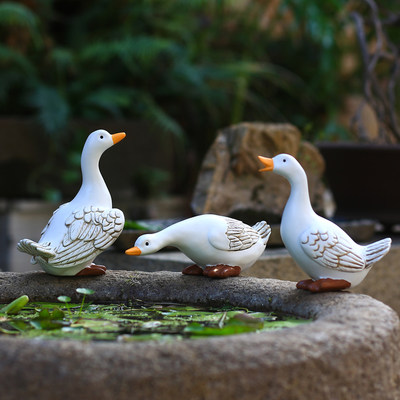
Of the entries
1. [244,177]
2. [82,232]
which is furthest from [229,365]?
[244,177]

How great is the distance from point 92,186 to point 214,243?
0.32m

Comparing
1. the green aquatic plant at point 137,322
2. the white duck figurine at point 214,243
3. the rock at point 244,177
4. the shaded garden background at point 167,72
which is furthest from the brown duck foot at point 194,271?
the shaded garden background at point 167,72

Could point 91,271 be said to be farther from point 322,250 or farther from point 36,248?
point 322,250

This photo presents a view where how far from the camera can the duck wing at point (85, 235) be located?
5.13 feet

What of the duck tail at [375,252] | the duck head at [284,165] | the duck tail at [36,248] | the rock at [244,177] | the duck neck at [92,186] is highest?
the duck head at [284,165]

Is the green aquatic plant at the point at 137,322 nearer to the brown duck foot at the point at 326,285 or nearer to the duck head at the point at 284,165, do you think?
the brown duck foot at the point at 326,285

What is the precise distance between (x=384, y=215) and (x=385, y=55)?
0.80 m

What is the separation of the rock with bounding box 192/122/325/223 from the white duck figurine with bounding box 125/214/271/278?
1.03 metres

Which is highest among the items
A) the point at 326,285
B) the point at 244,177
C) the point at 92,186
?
the point at 92,186

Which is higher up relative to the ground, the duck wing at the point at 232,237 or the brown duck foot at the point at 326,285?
the duck wing at the point at 232,237

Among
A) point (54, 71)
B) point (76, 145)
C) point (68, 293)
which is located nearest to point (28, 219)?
point (76, 145)

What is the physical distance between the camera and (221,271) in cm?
159

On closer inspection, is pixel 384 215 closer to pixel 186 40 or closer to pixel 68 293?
pixel 68 293

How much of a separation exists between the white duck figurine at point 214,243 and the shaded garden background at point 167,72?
338 cm
